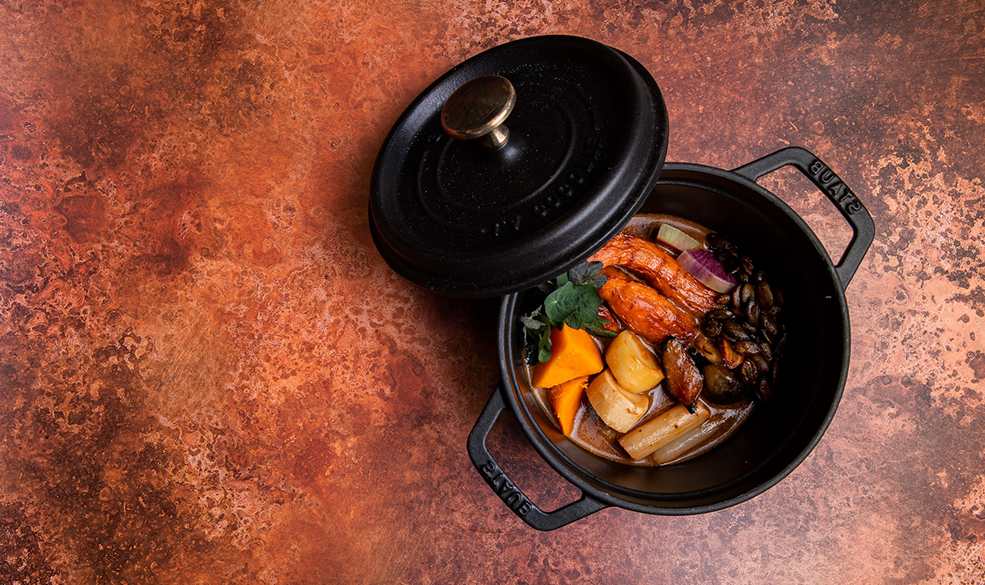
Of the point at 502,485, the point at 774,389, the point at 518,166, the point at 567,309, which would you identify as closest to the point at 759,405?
the point at 774,389

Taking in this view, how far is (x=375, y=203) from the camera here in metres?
1.59

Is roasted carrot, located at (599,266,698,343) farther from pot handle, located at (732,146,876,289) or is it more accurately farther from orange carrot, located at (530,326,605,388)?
pot handle, located at (732,146,876,289)

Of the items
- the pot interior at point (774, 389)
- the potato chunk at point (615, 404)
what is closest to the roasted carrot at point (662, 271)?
the pot interior at point (774, 389)

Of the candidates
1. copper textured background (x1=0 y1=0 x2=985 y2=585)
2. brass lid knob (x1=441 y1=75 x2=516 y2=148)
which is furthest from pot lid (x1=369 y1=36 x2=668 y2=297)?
copper textured background (x1=0 y1=0 x2=985 y2=585)

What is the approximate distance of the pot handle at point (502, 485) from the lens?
1.53 meters

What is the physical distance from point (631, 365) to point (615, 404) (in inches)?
5.2

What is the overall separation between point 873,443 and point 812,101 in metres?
1.24

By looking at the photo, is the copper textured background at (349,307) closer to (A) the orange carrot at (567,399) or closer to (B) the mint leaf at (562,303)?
(A) the orange carrot at (567,399)

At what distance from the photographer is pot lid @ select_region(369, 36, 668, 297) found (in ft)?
4.33

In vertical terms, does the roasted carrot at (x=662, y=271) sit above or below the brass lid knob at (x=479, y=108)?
below

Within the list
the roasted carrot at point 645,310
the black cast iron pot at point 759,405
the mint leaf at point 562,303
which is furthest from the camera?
the roasted carrot at point 645,310

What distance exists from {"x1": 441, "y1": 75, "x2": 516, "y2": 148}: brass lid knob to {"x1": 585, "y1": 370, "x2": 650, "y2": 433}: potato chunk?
862 mm

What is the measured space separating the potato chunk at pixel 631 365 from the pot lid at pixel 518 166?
1.73 ft

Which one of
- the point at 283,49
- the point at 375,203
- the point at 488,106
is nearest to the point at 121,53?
the point at 283,49
